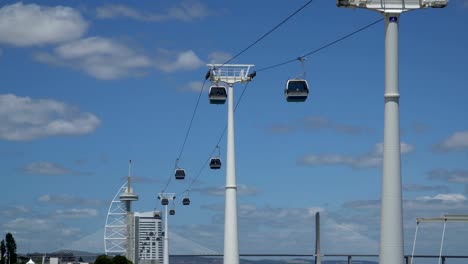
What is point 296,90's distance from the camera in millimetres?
37469

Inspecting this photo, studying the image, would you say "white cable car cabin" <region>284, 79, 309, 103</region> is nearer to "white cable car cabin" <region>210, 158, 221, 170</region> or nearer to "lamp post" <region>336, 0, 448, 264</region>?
"lamp post" <region>336, 0, 448, 264</region>

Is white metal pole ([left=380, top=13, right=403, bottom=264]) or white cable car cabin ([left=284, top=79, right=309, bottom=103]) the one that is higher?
white cable car cabin ([left=284, top=79, right=309, bottom=103])

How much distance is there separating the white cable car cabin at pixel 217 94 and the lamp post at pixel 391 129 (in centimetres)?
2360

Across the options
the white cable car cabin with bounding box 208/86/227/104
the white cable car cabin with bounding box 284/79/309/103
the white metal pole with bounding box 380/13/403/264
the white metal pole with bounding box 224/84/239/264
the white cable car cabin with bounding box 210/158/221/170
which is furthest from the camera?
the white cable car cabin with bounding box 210/158/221/170

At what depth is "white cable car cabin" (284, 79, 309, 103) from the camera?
123ft

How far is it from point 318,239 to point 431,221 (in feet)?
326

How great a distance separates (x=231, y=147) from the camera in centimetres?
4862

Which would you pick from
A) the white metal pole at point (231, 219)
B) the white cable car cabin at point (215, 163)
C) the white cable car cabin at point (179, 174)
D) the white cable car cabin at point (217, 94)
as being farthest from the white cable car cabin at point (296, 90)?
the white cable car cabin at point (179, 174)

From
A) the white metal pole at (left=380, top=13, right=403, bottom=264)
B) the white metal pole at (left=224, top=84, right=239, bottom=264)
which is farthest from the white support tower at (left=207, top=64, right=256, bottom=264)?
the white metal pole at (left=380, top=13, right=403, bottom=264)

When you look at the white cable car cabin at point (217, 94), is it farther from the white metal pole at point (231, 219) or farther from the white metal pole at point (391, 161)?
the white metal pole at point (391, 161)

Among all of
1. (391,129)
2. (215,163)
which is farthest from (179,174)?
(391,129)

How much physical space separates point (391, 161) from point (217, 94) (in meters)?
24.1

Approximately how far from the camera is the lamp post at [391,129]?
78.4 feet

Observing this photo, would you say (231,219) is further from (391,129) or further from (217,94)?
(391,129)
